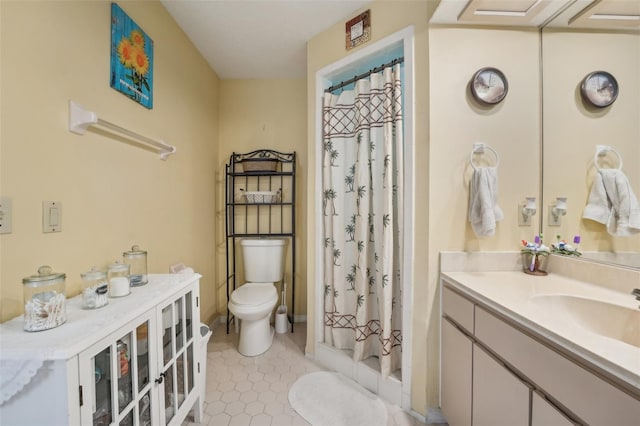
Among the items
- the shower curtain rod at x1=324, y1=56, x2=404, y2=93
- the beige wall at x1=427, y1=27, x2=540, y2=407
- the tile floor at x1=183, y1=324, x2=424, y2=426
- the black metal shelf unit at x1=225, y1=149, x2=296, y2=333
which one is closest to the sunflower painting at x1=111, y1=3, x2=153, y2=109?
the black metal shelf unit at x1=225, y1=149, x2=296, y2=333

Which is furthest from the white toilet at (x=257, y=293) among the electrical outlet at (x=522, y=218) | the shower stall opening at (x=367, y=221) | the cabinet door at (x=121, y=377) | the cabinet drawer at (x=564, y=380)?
the electrical outlet at (x=522, y=218)

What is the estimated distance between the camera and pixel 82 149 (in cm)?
108

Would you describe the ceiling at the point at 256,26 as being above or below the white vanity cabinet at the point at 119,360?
above

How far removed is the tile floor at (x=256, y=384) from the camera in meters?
1.41

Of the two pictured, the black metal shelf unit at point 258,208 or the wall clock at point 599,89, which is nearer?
the wall clock at point 599,89

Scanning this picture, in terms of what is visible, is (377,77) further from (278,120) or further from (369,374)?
(369,374)

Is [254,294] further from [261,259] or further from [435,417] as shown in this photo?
[435,417]

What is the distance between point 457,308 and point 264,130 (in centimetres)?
223

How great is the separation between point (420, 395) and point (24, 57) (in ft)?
7.54

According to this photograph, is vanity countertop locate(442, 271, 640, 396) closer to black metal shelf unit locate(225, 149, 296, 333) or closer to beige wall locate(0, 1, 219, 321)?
black metal shelf unit locate(225, 149, 296, 333)

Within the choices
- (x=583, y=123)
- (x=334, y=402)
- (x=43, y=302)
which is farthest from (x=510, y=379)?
(x=43, y=302)

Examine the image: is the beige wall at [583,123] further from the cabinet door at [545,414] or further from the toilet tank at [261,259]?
the toilet tank at [261,259]

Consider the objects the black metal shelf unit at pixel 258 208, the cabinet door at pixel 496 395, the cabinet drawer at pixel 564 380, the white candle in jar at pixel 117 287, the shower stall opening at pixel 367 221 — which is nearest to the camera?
the cabinet drawer at pixel 564 380

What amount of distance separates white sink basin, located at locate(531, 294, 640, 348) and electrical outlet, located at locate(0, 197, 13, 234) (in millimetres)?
1916
